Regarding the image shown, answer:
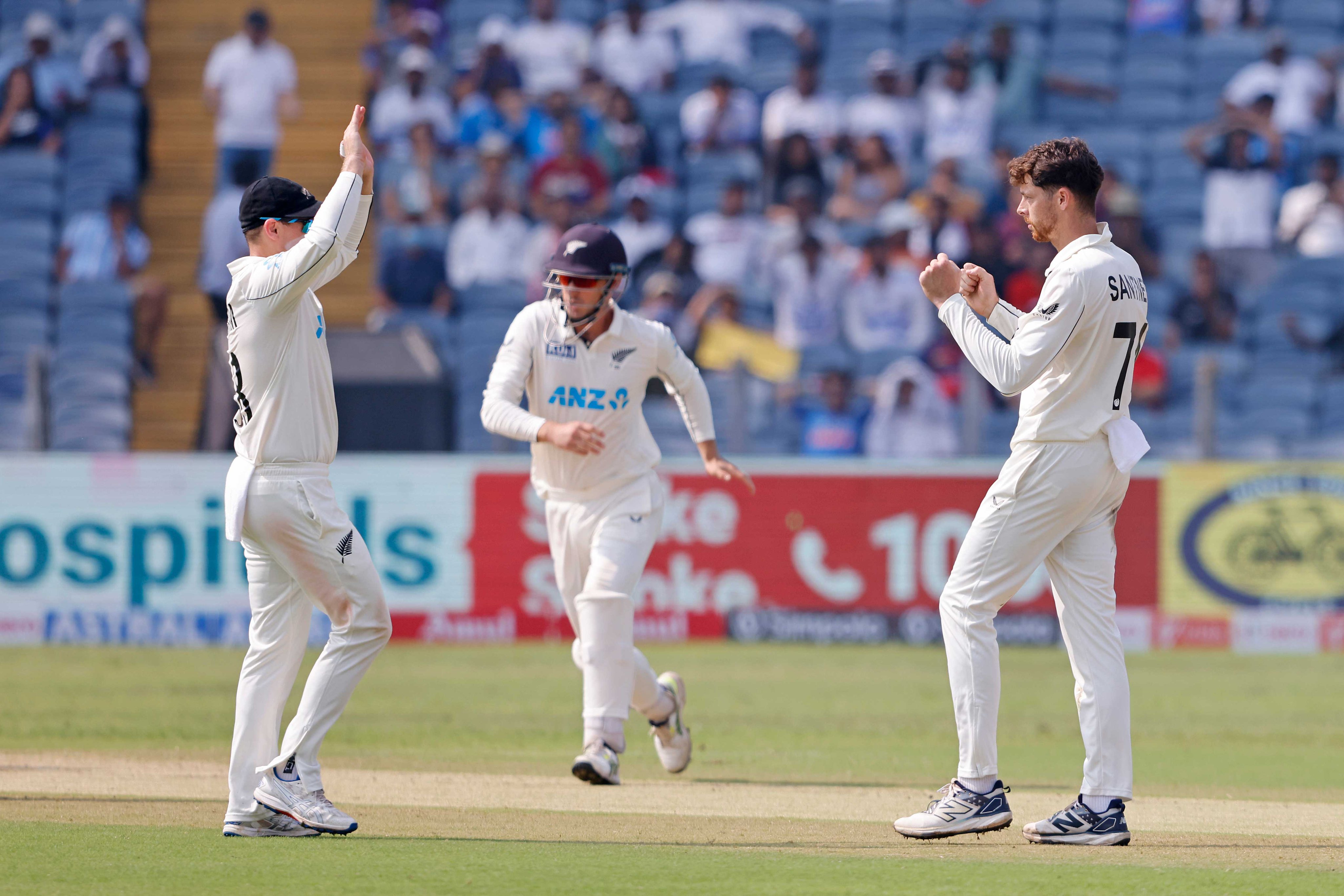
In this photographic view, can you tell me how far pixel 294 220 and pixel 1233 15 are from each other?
16.3 meters

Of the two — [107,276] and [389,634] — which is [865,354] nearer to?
[107,276]

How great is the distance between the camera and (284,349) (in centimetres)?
589

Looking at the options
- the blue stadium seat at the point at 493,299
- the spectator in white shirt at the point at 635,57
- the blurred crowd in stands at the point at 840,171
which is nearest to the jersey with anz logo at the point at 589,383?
the blurred crowd in stands at the point at 840,171

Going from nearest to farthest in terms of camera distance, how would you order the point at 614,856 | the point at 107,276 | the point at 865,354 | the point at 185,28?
the point at 614,856, the point at 865,354, the point at 107,276, the point at 185,28

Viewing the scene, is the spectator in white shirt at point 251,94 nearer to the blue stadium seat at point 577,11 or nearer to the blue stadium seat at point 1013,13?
the blue stadium seat at point 577,11

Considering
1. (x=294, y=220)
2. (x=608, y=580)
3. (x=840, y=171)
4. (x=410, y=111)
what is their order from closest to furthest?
(x=294, y=220), (x=608, y=580), (x=840, y=171), (x=410, y=111)

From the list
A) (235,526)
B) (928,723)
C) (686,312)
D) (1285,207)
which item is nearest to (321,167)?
(686,312)

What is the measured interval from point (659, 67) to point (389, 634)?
46.1 feet

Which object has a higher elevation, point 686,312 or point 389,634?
point 686,312

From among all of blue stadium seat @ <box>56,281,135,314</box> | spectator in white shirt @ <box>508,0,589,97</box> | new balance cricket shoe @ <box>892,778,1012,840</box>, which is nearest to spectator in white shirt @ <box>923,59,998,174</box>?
spectator in white shirt @ <box>508,0,589,97</box>

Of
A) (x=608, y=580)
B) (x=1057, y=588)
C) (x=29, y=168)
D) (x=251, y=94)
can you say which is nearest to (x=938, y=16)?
(x=251, y=94)

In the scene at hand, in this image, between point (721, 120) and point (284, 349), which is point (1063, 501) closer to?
point (284, 349)

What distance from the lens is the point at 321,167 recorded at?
19.8 metres

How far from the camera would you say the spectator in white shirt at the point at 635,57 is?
1903 cm
